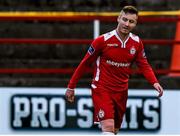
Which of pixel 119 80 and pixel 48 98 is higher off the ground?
pixel 119 80

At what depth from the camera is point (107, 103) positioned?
7180 millimetres

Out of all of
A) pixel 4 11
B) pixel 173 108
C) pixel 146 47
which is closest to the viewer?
pixel 173 108

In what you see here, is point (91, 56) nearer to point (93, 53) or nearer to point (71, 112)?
point (93, 53)

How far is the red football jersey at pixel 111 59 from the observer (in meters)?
7.15

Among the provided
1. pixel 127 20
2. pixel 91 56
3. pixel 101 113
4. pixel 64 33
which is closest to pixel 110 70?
pixel 91 56

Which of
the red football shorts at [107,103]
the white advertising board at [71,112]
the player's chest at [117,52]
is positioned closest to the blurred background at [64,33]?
the white advertising board at [71,112]

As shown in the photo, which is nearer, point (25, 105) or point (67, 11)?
point (25, 105)

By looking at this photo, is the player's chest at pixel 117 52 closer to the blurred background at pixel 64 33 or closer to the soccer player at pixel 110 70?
the soccer player at pixel 110 70

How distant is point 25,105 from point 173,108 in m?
1.75

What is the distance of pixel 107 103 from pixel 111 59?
1.34 feet

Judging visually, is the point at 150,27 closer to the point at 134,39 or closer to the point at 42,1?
the point at 42,1

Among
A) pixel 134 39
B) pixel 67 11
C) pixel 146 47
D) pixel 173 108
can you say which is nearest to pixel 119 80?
pixel 134 39

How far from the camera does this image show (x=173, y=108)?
30.0 ft

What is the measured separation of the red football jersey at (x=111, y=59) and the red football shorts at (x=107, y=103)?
6cm
